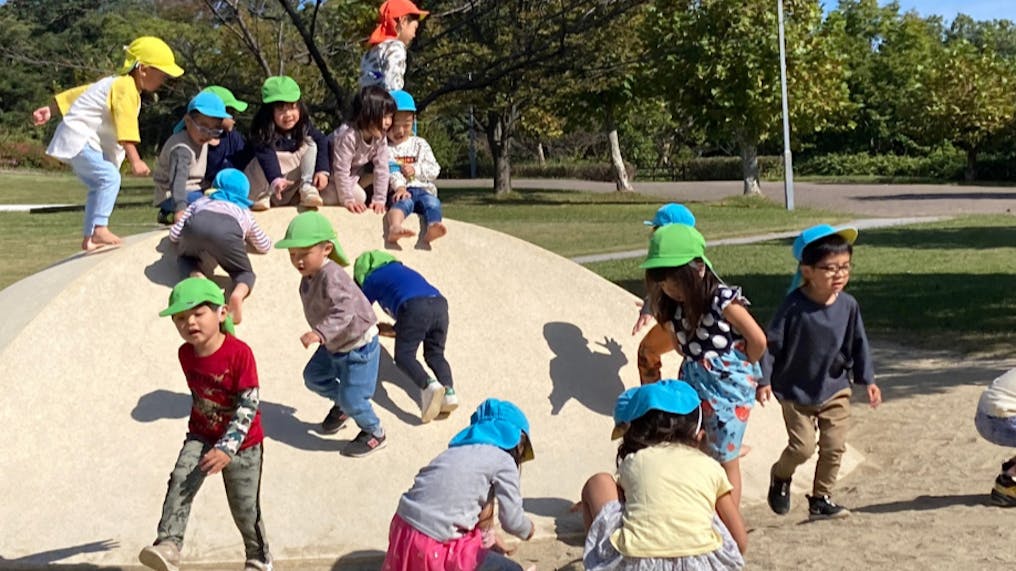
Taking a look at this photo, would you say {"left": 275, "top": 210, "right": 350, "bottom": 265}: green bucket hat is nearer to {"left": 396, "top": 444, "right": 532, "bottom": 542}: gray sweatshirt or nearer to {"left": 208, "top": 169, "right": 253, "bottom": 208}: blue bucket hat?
{"left": 208, "top": 169, "right": 253, "bottom": 208}: blue bucket hat

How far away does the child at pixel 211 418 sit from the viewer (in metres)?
5.00

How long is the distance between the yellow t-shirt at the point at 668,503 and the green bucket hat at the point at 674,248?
58.7 inches

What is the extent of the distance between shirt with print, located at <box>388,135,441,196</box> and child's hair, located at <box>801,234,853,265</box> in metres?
2.82

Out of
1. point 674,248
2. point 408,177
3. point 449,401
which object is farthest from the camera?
point 408,177

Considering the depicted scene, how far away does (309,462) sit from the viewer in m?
6.50

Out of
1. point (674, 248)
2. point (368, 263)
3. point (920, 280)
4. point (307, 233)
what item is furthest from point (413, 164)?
point (920, 280)

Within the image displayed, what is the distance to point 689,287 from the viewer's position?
562 cm

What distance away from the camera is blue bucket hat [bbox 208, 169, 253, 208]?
728 cm

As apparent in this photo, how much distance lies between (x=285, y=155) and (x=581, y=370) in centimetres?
235

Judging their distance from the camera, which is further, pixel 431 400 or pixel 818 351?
pixel 431 400

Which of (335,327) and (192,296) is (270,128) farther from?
(192,296)

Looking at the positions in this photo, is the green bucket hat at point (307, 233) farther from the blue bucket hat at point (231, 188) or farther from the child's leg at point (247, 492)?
the blue bucket hat at point (231, 188)

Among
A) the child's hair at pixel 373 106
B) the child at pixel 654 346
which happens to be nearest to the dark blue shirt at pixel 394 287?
the child's hair at pixel 373 106

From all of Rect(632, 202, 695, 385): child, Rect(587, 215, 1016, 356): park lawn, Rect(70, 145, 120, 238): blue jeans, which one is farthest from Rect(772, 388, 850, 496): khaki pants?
Rect(587, 215, 1016, 356): park lawn
